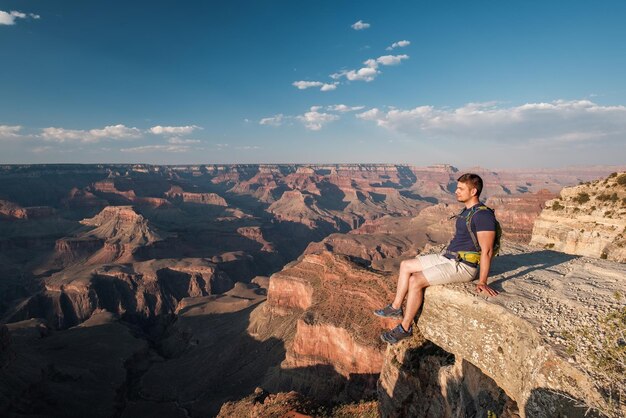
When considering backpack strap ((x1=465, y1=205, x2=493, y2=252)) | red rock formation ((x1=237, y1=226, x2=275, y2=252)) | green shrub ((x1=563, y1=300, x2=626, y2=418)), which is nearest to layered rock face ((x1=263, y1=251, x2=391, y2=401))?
backpack strap ((x1=465, y1=205, x2=493, y2=252))

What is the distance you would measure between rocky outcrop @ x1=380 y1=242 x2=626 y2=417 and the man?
29 cm

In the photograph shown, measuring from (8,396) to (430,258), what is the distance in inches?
2152

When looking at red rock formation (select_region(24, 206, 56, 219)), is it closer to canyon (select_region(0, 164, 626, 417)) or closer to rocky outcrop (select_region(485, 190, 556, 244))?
canyon (select_region(0, 164, 626, 417))

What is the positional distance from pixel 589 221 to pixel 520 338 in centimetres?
3370

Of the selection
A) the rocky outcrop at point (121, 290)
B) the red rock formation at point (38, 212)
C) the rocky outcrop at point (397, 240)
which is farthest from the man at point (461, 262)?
the red rock formation at point (38, 212)

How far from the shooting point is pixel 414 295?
873cm

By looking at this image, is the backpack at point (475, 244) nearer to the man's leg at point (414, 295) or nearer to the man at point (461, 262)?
the man at point (461, 262)

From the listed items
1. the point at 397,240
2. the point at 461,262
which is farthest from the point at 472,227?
the point at 397,240

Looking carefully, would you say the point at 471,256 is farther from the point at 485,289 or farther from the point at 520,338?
the point at 520,338

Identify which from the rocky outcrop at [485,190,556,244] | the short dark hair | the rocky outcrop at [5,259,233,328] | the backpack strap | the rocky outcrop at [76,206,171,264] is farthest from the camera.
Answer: the rocky outcrop at [76,206,171,264]

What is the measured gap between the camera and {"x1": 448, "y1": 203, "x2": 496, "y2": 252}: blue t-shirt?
8.08 meters

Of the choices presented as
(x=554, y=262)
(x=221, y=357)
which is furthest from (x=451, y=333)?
(x=221, y=357)

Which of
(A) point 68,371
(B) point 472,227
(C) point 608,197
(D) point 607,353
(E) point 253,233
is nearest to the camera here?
(D) point 607,353

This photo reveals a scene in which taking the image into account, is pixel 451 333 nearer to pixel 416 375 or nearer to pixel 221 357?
pixel 416 375
